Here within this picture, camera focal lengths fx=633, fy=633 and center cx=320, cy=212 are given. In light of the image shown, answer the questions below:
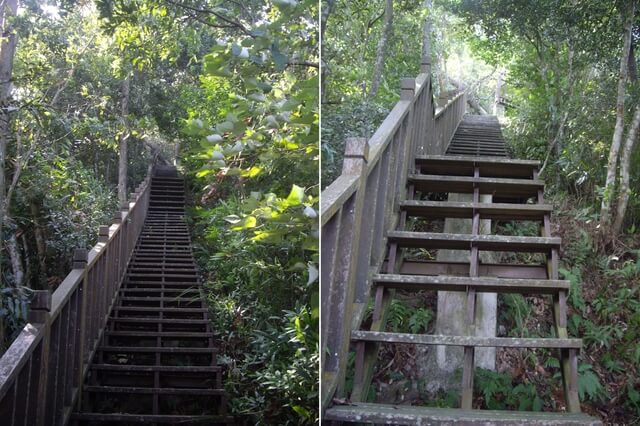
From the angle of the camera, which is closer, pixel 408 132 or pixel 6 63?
pixel 6 63

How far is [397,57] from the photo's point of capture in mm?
5727

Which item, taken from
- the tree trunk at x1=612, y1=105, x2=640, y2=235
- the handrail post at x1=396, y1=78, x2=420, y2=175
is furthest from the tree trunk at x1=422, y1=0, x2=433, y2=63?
the handrail post at x1=396, y1=78, x2=420, y2=175

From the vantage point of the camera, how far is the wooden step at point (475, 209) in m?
3.36

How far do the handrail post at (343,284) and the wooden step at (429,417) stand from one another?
0.07 meters

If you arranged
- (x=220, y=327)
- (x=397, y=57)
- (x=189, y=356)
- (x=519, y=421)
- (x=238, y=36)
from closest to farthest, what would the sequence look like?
(x=519, y=421) → (x=238, y=36) → (x=220, y=327) → (x=189, y=356) → (x=397, y=57)

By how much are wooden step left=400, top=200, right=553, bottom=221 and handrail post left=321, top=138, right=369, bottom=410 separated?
3.81 feet

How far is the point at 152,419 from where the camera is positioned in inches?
109

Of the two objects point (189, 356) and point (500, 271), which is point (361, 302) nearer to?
point (500, 271)

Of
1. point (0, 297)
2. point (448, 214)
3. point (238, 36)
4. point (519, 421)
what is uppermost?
point (238, 36)

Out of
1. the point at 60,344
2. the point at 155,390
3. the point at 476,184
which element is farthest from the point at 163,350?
the point at 476,184

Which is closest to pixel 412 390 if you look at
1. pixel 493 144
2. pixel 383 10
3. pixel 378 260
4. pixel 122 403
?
pixel 378 260

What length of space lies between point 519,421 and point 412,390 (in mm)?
2096

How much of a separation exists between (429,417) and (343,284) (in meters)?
0.50

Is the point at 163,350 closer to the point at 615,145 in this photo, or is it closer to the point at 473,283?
the point at 473,283
